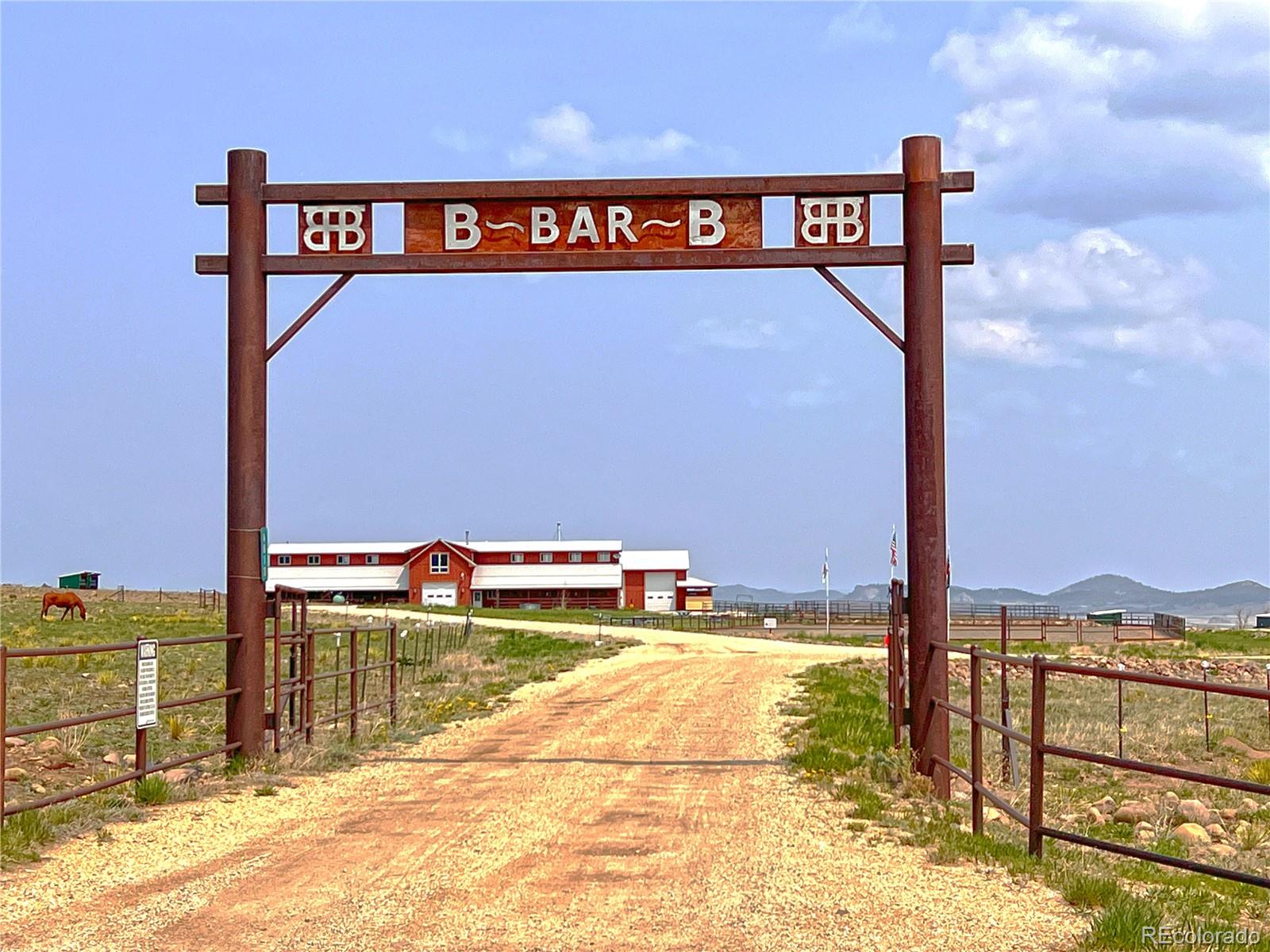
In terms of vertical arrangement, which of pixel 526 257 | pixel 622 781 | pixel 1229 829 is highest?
pixel 526 257

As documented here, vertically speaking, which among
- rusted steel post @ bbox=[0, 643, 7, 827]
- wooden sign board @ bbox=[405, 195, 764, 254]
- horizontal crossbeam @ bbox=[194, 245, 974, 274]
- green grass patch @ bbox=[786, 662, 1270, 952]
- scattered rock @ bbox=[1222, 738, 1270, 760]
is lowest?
scattered rock @ bbox=[1222, 738, 1270, 760]

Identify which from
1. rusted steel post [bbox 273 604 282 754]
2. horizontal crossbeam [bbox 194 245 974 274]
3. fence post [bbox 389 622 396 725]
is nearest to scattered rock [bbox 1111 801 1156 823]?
horizontal crossbeam [bbox 194 245 974 274]

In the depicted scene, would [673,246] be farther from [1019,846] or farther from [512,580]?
[512,580]

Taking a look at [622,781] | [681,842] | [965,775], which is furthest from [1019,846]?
[622,781]

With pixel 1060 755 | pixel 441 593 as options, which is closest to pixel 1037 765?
pixel 1060 755

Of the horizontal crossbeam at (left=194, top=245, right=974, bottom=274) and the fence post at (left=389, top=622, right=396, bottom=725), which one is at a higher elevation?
the horizontal crossbeam at (left=194, top=245, right=974, bottom=274)

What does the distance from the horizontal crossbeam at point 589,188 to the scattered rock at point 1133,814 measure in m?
7.23

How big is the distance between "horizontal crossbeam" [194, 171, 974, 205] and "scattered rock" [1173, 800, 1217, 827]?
25.3 feet

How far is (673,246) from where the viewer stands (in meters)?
13.5

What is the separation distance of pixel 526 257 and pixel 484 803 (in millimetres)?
5236

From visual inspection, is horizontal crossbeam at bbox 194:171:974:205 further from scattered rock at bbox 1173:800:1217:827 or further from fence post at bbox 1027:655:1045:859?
scattered rock at bbox 1173:800:1217:827

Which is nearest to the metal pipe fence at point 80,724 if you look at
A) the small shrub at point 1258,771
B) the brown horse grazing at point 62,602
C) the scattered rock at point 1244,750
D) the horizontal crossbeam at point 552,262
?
the horizontal crossbeam at point 552,262

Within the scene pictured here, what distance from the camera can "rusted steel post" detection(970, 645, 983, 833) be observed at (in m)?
10.0

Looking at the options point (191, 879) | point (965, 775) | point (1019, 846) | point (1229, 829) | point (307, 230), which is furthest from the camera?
point (1229, 829)
